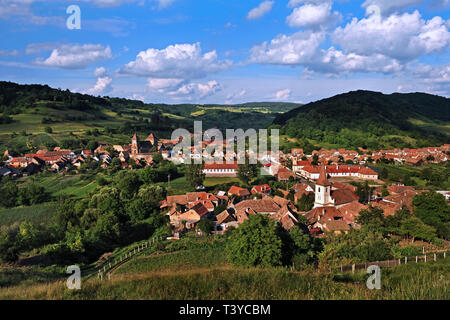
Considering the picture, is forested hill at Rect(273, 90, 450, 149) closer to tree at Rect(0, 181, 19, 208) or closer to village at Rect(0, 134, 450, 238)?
village at Rect(0, 134, 450, 238)

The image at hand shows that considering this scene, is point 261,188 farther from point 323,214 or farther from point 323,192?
point 323,214

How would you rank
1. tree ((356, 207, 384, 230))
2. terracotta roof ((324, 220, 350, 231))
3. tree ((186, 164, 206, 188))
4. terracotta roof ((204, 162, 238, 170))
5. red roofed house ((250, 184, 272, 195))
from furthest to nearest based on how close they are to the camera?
terracotta roof ((204, 162, 238, 170)) → tree ((186, 164, 206, 188)) → red roofed house ((250, 184, 272, 195)) → terracotta roof ((324, 220, 350, 231)) → tree ((356, 207, 384, 230))

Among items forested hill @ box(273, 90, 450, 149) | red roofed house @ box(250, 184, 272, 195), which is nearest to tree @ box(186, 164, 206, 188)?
red roofed house @ box(250, 184, 272, 195)

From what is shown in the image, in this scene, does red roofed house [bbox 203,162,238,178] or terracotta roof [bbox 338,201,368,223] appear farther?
red roofed house [bbox 203,162,238,178]

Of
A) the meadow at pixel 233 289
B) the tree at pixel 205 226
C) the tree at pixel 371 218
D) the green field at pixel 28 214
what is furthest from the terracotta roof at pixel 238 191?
the meadow at pixel 233 289

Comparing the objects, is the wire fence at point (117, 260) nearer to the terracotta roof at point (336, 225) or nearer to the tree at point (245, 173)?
the terracotta roof at point (336, 225)

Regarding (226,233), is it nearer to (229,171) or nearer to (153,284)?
(153,284)

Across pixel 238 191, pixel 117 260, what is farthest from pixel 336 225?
pixel 117 260
